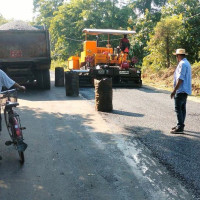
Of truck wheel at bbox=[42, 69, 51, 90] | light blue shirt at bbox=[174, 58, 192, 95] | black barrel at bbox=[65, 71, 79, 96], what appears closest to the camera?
light blue shirt at bbox=[174, 58, 192, 95]

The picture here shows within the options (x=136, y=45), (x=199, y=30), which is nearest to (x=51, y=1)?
(x=136, y=45)

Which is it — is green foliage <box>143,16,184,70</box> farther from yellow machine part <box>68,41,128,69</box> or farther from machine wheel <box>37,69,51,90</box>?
machine wheel <box>37,69,51,90</box>

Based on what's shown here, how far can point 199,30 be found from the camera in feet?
58.5

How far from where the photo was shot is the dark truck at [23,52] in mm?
12781

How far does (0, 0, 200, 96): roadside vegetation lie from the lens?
1734 cm

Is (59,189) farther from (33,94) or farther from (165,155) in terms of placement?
(33,94)

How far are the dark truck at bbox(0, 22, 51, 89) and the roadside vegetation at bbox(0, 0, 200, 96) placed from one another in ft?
6.66

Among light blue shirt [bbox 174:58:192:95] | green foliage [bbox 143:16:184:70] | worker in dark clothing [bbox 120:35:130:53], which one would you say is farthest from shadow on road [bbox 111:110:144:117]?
green foliage [bbox 143:16:184:70]

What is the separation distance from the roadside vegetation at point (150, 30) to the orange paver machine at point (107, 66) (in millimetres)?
1911

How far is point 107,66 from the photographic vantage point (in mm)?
14875

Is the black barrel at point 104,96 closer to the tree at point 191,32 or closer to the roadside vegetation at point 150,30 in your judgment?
the roadside vegetation at point 150,30

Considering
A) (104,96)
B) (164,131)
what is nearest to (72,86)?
(104,96)

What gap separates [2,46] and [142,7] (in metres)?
33.3

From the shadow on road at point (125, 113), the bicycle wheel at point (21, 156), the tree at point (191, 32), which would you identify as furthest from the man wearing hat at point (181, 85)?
the tree at point (191, 32)
